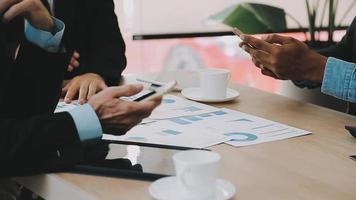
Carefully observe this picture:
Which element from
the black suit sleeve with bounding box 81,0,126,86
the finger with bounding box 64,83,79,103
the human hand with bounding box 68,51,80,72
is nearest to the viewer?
the finger with bounding box 64,83,79,103

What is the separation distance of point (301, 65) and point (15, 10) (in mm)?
816

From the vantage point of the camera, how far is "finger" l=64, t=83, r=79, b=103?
163 cm

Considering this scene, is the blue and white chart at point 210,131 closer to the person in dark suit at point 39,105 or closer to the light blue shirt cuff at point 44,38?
the person in dark suit at point 39,105

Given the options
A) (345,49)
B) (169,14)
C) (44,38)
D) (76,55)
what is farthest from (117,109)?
(169,14)

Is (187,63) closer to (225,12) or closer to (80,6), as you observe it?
(225,12)

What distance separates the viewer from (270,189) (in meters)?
1.04

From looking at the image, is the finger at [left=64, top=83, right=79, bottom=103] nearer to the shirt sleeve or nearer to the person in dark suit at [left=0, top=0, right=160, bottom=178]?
the person in dark suit at [left=0, top=0, right=160, bottom=178]

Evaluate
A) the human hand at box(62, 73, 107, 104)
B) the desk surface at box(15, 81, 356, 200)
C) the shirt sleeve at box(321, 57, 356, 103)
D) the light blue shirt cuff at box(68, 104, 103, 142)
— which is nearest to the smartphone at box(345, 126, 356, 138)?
the desk surface at box(15, 81, 356, 200)

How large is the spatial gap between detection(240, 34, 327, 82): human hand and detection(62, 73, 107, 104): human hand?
46 cm

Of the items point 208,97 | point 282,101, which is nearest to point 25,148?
point 208,97

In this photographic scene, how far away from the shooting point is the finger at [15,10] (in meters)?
1.31

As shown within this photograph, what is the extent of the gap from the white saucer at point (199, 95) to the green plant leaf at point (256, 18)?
3.16 ft

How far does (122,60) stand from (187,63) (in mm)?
1429

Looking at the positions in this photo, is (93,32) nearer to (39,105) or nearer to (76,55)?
(76,55)
